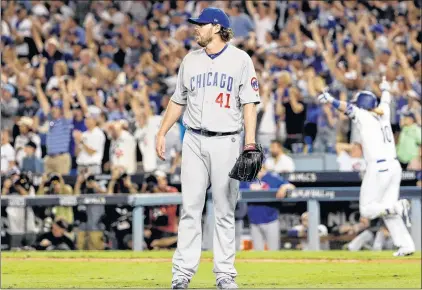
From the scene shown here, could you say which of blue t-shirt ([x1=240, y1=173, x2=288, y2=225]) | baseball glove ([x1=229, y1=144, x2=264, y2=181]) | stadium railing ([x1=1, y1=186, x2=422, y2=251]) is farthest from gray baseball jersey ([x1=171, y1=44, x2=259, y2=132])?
blue t-shirt ([x1=240, y1=173, x2=288, y2=225])

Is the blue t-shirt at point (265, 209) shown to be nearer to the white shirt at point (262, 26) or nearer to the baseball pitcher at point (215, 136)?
the white shirt at point (262, 26)

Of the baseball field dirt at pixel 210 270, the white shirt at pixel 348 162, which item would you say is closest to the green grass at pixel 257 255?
the baseball field dirt at pixel 210 270

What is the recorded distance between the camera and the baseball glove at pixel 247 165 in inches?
318

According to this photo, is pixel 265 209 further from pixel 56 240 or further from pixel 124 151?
pixel 56 240

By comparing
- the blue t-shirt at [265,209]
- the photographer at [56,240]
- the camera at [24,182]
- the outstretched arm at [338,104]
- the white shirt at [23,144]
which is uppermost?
the white shirt at [23,144]

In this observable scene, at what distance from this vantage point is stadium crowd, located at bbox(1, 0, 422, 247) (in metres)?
17.8

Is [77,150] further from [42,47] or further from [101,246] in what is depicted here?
[42,47]

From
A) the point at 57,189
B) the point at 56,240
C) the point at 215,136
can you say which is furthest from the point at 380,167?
the point at 57,189

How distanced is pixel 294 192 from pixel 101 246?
2.92 m

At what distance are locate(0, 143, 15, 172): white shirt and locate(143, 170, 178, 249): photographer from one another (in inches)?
109

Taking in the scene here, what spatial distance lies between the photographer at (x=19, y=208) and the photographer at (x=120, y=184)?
1.31 metres

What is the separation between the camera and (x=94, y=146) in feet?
60.6

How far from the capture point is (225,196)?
27.2 ft

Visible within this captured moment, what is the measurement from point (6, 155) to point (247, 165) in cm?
1125
